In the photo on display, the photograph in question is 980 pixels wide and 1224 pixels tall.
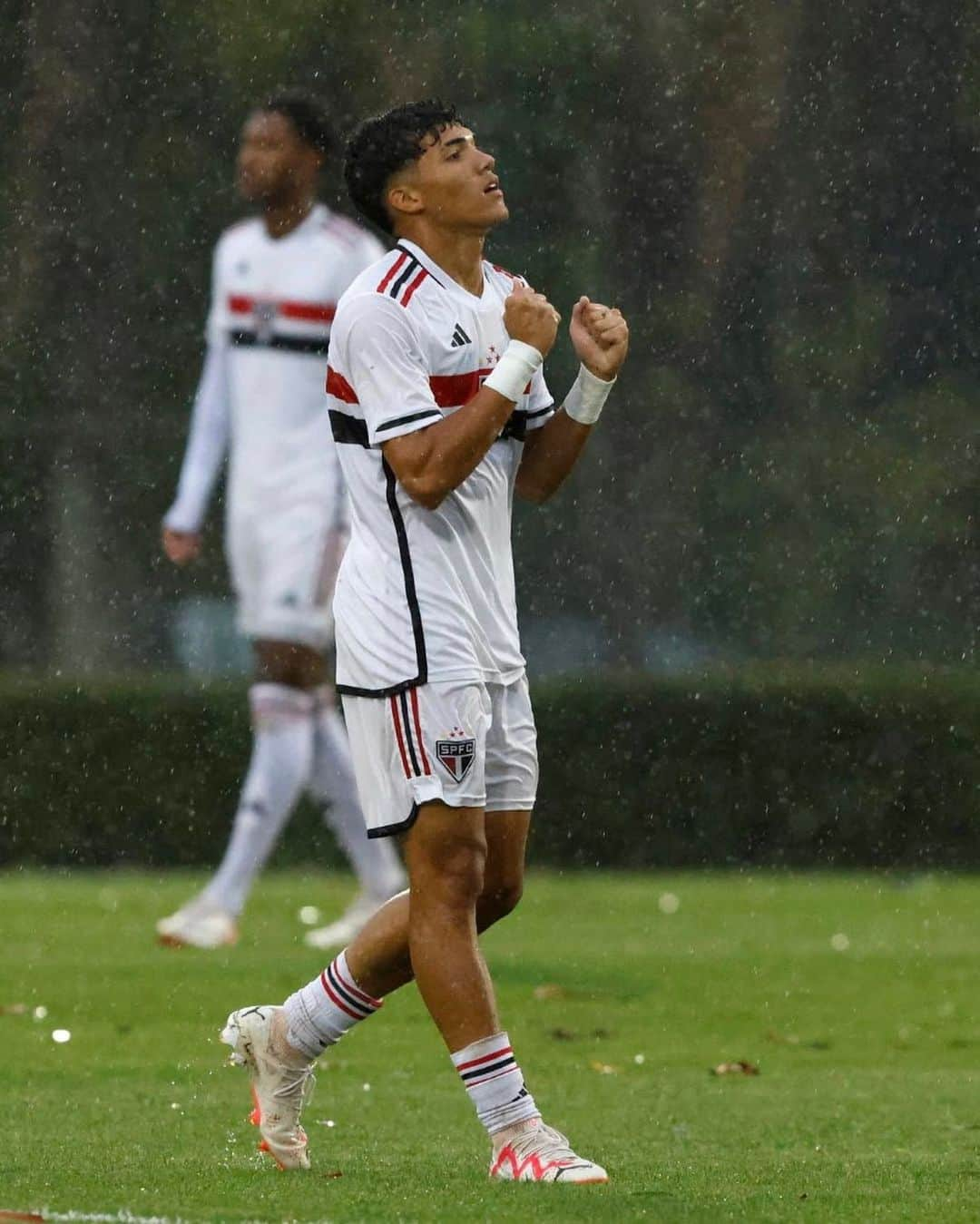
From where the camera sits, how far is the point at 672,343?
1692 cm

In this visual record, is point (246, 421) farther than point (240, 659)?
No

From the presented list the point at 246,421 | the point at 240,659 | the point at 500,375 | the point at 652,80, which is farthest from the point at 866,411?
the point at 500,375

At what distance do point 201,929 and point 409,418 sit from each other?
4368mm

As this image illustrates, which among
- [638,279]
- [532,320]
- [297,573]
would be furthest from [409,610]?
[638,279]

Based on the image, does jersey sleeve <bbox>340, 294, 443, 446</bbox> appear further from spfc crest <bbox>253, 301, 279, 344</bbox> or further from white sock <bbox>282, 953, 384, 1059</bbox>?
spfc crest <bbox>253, 301, 279, 344</bbox>

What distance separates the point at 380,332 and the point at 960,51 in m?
12.9

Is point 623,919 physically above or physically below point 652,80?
below

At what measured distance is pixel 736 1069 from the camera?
713 cm

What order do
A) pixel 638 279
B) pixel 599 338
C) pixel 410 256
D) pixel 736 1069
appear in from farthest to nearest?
1. pixel 638 279
2. pixel 736 1069
3. pixel 599 338
4. pixel 410 256

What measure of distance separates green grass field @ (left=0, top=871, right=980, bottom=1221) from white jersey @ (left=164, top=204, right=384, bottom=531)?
1.56 meters

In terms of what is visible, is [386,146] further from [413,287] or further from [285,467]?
[285,467]

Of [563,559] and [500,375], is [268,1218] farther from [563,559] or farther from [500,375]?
[563,559]

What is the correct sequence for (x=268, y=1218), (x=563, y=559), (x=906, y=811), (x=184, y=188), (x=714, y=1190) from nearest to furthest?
(x=268, y=1218) < (x=714, y=1190) < (x=906, y=811) < (x=563, y=559) < (x=184, y=188)

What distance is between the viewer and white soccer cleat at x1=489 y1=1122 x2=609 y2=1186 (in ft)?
16.2
